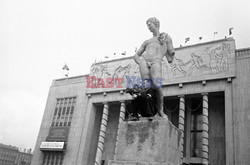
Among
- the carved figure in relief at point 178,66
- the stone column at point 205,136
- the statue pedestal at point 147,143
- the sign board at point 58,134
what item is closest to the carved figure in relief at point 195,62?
the carved figure in relief at point 178,66

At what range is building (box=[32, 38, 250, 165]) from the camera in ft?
81.9

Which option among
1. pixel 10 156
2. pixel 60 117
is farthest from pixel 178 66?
pixel 10 156

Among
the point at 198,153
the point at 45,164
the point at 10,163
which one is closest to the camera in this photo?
the point at 198,153

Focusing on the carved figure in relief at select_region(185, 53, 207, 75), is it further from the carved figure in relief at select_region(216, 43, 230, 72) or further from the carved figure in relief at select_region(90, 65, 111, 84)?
the carved figure in relief at select_region(90, 65, 111, 84)

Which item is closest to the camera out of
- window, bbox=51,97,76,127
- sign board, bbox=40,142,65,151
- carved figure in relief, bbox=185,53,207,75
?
carved figure in relief, bbox=185,53,207,75

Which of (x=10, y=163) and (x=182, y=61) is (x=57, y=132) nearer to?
(x=182, y=61)

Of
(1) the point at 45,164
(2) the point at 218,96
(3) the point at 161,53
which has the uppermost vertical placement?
(2) the point at 218,96

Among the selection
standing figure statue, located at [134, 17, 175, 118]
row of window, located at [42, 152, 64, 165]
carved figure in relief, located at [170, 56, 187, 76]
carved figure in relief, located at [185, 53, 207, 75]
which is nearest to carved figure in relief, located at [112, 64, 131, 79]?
carved figure in relief, located at [170, 56, 187, 76]

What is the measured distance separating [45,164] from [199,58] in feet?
83.5

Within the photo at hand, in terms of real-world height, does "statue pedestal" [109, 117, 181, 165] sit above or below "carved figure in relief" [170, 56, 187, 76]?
below

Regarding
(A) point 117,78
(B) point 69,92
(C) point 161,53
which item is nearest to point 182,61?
(A) point 117,78

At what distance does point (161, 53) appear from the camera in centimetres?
768

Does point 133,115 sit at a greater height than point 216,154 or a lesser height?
lesser

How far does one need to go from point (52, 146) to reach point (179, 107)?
60.3 ft
